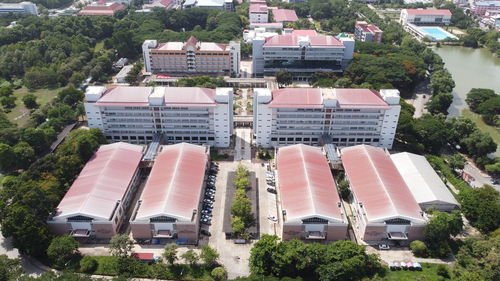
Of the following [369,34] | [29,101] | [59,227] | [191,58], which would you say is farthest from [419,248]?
[369,34]

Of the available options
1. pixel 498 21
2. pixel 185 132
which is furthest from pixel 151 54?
pixel 498 21

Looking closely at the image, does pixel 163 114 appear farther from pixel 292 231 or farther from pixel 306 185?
pixel 292 231

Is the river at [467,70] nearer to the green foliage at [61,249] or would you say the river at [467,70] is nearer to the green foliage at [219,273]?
Result: the green foliage at [219,273]

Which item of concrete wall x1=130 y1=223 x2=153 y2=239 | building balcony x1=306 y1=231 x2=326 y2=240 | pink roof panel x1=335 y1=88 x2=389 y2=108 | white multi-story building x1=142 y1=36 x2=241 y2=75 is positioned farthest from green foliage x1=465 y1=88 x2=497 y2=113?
concrete wall x1=130 y1=223 x2=153 y2=239

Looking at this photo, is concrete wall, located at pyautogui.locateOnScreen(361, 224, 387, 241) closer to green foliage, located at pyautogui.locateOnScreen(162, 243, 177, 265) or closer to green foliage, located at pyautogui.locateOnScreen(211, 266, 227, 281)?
green foliage, located at pyautogui.locateOnScreen(211, 266, 227, 281)

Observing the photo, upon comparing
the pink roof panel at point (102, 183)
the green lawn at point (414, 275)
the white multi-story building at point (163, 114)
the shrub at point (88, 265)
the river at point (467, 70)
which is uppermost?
the white multi-story building at point (163, 114)

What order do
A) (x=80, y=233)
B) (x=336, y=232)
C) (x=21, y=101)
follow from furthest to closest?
(x=21, y=101) < (x=336, y=232) < (x=80, y=233)

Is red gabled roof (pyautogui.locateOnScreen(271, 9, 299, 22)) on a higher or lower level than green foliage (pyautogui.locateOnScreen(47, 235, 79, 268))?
higher

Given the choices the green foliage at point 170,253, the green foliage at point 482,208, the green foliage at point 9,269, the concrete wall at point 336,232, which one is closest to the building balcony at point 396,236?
the concrete wall at point 336,232
